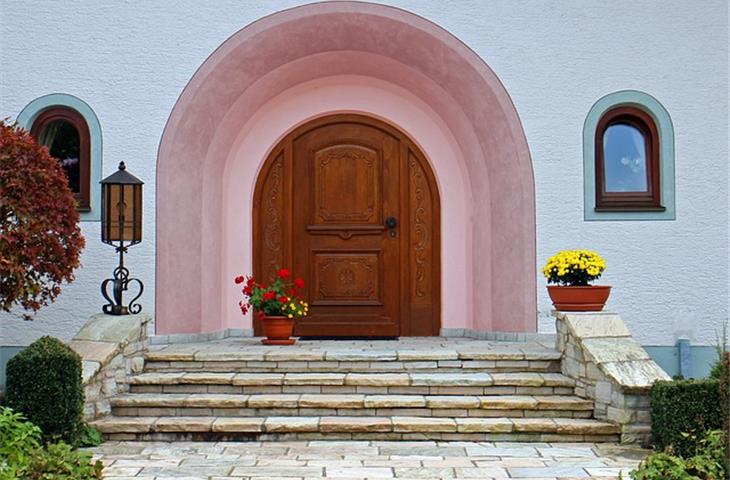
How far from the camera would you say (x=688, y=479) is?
4.70 meters

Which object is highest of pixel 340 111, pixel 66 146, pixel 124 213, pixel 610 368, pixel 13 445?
pixel 340 111

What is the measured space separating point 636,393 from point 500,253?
9.26 feet

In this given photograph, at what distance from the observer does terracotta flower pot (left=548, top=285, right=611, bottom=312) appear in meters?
6.94

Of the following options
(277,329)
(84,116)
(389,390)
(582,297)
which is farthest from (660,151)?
(84,116)

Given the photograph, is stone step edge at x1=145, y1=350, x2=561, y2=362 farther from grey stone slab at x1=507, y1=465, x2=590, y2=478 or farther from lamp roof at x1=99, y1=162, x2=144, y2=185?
grey stone slab at x1=507, y1=465, x2=590, y2=478

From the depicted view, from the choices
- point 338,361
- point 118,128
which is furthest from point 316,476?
point 118,128

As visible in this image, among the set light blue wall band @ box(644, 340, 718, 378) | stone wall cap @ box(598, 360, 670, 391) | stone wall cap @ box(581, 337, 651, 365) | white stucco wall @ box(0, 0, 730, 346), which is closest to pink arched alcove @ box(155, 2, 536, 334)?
white stucco wall @ box(0, 0, 730, 346)

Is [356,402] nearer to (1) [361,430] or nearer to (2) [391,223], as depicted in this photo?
(1) [361,430]

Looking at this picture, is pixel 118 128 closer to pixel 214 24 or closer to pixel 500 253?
pixel 214 24

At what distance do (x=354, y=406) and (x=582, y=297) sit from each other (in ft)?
7.22

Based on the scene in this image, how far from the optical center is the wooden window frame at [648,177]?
27.2 feet

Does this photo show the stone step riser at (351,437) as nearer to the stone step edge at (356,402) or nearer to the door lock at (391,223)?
the stone step edge at (356,402)

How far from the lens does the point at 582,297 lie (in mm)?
6945

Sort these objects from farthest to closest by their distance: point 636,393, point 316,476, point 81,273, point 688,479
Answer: point 81,273 < point 636,393 < point 316,476 < point 688,479
